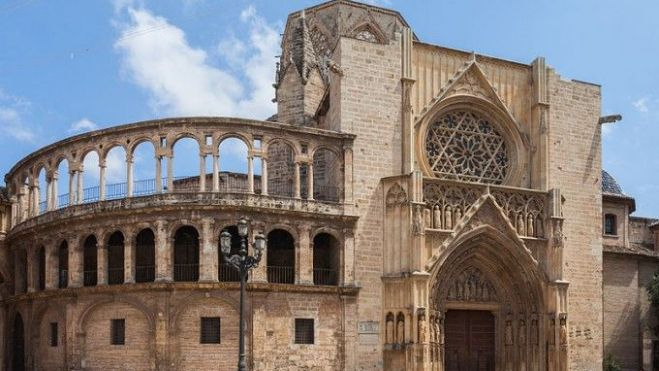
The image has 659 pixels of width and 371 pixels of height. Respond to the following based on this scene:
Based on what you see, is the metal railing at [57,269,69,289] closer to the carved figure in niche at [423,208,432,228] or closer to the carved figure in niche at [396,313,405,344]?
the carved figure in niche at [396,313,405,344]

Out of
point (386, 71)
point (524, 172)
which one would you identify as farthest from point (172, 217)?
point (524, 172)

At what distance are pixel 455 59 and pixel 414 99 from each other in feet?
8.04

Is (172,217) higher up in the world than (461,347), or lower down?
higher up

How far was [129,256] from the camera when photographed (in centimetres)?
Answer: 2597

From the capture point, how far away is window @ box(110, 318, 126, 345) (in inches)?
1026

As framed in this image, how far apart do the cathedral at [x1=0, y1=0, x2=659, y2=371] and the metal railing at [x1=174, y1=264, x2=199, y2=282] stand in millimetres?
155

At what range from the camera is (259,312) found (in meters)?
25.4

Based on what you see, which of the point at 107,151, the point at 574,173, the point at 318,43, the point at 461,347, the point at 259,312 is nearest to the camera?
the point at 259,312

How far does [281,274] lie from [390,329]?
4043 millimetres

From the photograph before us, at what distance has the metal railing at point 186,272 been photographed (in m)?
26.8

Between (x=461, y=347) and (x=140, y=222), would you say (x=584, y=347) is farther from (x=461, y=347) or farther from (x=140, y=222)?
(x=140, y=222)

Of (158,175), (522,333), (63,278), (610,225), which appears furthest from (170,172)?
(610,225)

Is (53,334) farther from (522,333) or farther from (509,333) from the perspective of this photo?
(522,333)

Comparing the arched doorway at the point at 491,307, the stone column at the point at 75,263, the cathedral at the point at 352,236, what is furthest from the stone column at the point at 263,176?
the arched doorway at the point at 491,307
